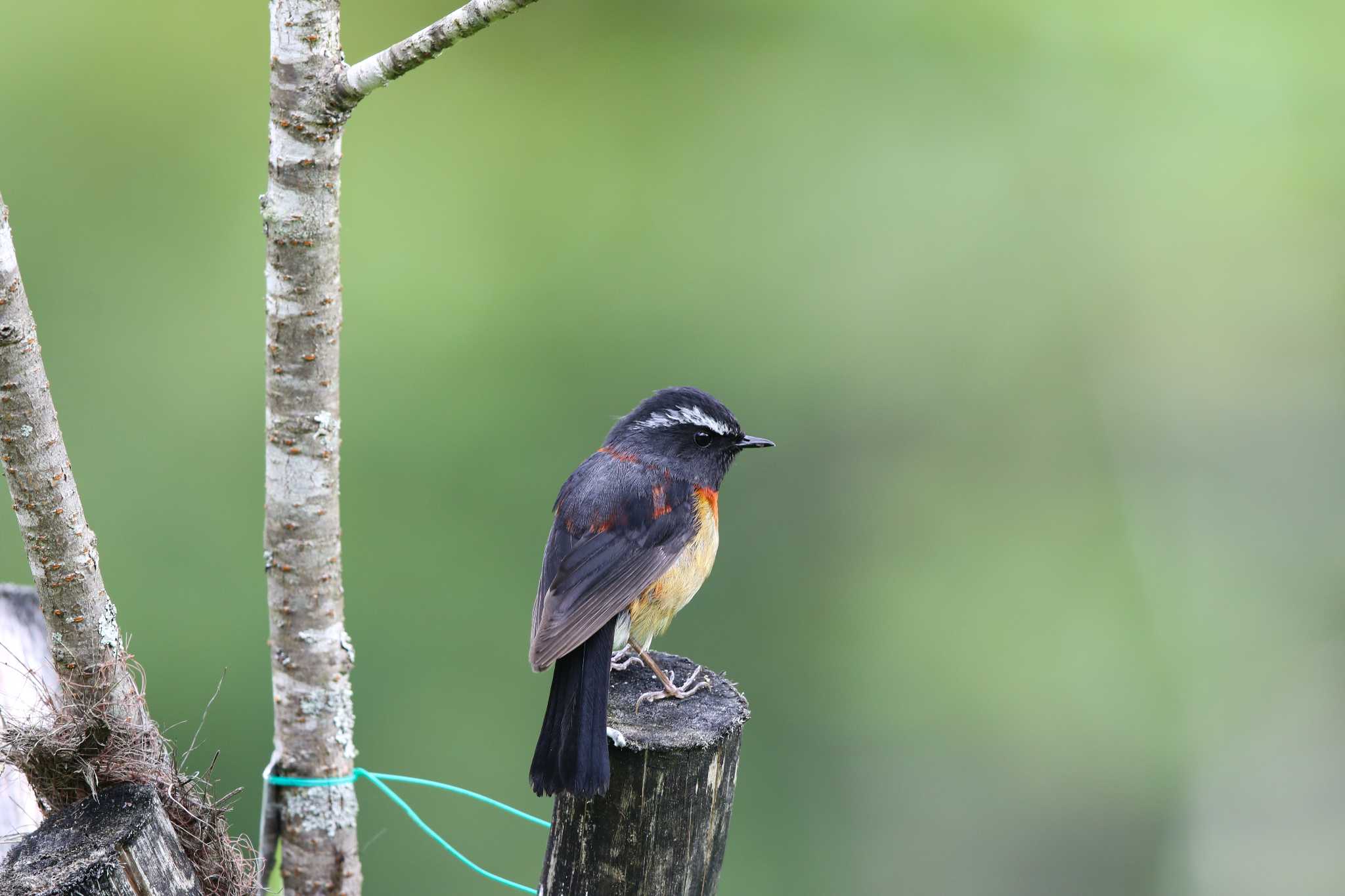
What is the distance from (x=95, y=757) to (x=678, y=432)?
1.78 meters

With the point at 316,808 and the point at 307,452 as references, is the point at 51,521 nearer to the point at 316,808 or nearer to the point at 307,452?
the point at 307,452

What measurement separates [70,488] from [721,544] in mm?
5562

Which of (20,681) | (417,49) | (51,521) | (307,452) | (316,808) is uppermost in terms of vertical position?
(417,49)

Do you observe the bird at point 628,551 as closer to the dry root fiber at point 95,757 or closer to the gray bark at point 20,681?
the dry root fiber at point 95,757

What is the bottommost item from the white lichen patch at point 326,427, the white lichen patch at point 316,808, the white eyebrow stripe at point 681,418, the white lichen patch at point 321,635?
the white lichen patch at point 316,808

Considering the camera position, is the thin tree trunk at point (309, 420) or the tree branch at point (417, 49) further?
the thin tree trunk at point (309, 420)

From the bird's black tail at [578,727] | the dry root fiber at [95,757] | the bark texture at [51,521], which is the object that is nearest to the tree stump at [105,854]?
the dry root fiber at [95,757]

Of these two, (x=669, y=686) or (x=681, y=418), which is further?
(x=681, y=418)

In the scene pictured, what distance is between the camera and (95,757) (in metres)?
2.20

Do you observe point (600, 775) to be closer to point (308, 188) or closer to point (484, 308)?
point (308, 188)

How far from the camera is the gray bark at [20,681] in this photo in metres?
2.30

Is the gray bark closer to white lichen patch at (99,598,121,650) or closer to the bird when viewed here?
white lichen patch at (99,598,121,650)

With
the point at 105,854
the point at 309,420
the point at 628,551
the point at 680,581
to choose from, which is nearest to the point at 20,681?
the point at 309,420

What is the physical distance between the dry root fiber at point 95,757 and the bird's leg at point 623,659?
121 cm
